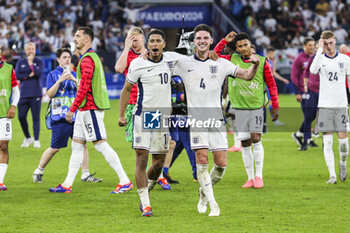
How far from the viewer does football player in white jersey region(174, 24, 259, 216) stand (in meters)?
8.38

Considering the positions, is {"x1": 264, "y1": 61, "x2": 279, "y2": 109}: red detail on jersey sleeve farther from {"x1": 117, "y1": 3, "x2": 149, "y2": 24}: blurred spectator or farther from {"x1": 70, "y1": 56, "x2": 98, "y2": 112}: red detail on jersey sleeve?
{"x1": 117, "y1": 3, "x2": 149, "y2": 24}: blurred spectator

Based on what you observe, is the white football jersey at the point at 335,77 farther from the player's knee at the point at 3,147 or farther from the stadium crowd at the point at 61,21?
the stadium crowd at the point at 61,21

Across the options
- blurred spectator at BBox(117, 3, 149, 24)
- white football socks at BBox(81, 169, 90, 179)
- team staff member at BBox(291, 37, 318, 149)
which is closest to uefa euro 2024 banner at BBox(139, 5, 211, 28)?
blurred spectator at BBox(117, 3, 149, 24)

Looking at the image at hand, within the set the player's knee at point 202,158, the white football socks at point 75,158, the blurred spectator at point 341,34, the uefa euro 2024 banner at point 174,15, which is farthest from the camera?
the uefa euro 2024 banner at point 174,15

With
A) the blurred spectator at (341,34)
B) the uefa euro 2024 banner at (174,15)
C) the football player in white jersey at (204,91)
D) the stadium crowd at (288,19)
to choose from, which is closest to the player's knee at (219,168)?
the football player in white jersey at (204,91)

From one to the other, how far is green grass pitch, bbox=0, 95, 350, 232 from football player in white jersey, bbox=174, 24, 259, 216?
517 mm

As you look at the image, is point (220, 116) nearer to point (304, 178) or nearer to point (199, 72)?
point (199, 72)

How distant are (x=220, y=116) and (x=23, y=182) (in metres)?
4.21

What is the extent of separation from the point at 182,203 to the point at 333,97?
3.34m

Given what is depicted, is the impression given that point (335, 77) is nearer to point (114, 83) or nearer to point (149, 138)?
point (149, 138)

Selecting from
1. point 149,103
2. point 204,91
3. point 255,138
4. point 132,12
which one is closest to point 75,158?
point 149,103

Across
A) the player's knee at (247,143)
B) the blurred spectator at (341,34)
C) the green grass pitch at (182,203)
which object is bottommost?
the green grass pitch at (182,203)

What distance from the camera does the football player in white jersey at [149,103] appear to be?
8.23 metres

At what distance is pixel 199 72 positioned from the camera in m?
8.41
